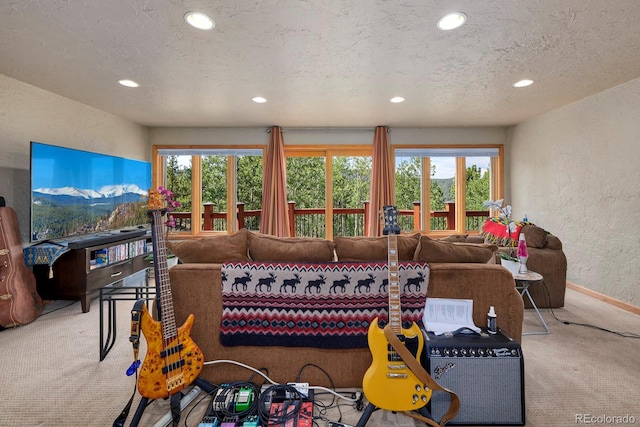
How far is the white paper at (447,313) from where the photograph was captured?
1650mm

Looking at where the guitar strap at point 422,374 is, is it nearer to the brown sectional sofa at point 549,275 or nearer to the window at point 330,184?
the brown sectional sofa at point 549,275

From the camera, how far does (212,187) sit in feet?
17.1

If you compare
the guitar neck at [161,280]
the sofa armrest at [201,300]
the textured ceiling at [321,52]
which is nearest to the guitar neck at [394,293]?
the sofa armrest at [201,300]

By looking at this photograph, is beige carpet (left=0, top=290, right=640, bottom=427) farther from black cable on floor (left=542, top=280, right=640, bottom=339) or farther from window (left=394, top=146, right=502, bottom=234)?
window (left=394, top=146, right=502, bottom=234)

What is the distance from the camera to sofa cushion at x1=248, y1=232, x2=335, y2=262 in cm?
181

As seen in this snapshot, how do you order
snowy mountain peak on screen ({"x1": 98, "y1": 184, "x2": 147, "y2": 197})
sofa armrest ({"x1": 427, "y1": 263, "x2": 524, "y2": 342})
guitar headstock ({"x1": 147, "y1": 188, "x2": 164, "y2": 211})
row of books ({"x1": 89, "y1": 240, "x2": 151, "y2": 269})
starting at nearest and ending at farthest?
1. guitar headstock ({"x1": 147, "y1": 188, "x2": 164, "y2": 211})
2. sofa armrest ({"x1": 427, "y1": 263, "x2": 524, "y2": 342})
3. row of books ({"x1": 89, "y1": 240, "x2": 151, "y2": 269})
4. snowy mountain peak on screen ({"x1": 98, "y1": 184, "x2": 147, "y2": 197})

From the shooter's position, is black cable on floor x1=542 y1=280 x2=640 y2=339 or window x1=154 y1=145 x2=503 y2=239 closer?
black cable on floor x1=542 y1=280 x2=640 y2=339

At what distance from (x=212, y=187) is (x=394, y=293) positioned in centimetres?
441

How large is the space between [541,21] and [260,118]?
11.1 feet

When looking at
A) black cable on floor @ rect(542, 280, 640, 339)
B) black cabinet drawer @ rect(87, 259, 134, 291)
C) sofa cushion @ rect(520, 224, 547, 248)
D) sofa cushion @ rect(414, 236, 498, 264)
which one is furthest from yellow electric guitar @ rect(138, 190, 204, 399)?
sofa cushion @ rect(520, 224, 547, 248)

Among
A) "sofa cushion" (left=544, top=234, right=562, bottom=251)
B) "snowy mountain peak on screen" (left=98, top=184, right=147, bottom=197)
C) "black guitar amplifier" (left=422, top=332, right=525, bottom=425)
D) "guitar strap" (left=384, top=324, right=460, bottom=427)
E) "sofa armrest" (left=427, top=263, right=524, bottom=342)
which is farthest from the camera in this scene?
"snowy mountain peak on screen" (left=98, top=184, right=147, bottom=197)

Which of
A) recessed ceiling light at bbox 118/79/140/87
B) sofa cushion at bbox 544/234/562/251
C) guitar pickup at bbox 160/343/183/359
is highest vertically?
recessed ceiling light at bbox 118/79/140/87

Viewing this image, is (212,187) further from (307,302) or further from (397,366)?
(397,366)

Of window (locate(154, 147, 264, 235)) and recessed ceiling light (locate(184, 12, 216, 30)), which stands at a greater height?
recessed ceiling light (locate(184, 12, 216, 30))
